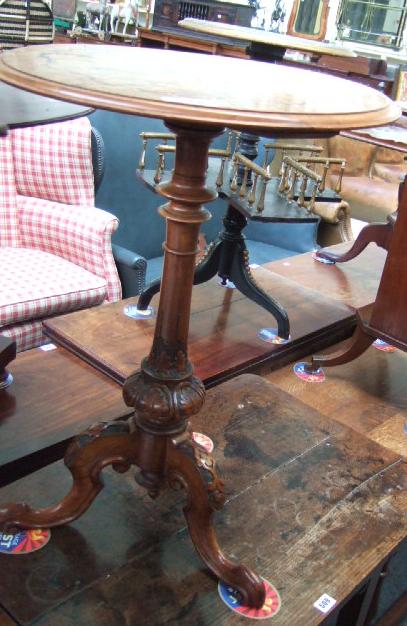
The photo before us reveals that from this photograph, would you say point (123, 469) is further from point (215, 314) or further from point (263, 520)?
point (215, 314)

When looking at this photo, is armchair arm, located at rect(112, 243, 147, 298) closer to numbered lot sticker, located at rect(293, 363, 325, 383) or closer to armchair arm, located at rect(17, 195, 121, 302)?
armchair arm, located at rect(17, 195, 121, 302)

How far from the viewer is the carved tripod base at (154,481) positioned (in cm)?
106

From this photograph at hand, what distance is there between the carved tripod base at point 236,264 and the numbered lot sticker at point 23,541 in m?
0.85

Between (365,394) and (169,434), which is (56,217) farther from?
(169,434)

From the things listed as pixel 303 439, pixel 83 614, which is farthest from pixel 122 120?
pixel 83 614

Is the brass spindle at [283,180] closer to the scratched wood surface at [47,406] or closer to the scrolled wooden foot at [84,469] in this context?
the scratched wood surface at [47,406]

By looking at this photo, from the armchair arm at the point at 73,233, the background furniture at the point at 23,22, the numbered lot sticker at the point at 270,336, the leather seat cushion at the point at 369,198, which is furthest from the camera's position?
the background furniture at the point at 23,22

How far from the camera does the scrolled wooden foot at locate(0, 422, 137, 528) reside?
1.11 metres

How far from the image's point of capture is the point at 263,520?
1.22 meters

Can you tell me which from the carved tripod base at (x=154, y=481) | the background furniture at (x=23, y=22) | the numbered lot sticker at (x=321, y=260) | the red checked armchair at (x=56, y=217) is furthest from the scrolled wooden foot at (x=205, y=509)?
the background furniture at (x=23, y=22)

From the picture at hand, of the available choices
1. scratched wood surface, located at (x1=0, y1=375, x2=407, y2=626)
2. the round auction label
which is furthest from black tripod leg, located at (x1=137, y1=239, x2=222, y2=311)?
the round auction label

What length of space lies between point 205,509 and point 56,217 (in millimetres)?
1495

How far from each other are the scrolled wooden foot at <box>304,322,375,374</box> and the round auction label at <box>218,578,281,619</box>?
816mm

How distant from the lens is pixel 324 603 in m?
1.07
